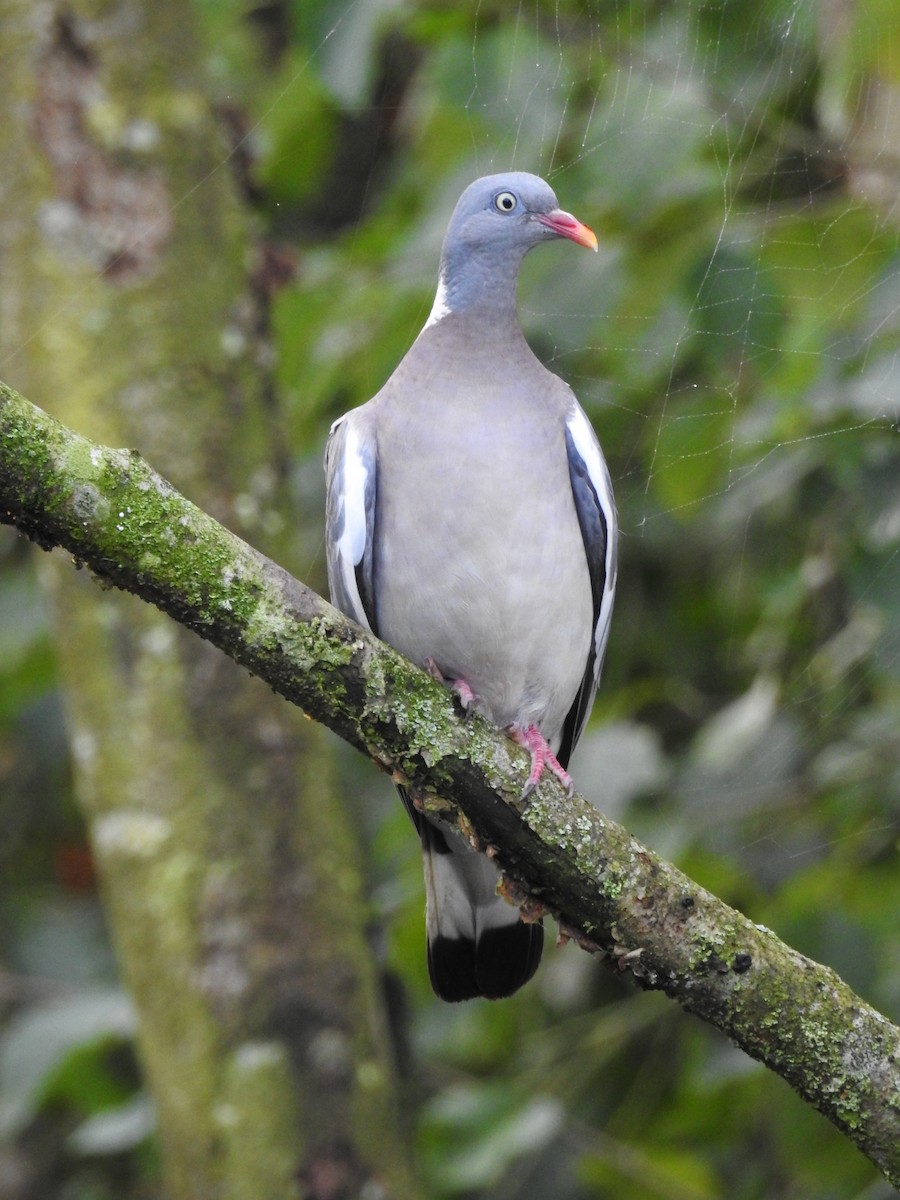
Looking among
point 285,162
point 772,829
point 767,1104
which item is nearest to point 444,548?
point 772,829

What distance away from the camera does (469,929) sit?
2764 millimetres

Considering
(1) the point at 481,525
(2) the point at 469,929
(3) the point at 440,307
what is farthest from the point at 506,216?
(2) the point at 469,929

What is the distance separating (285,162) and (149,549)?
2646 millimetres

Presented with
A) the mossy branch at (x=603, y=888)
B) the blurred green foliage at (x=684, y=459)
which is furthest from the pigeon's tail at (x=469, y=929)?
the mossy branch at (x=603, y=888)

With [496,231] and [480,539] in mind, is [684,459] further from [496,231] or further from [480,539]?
[480,539]

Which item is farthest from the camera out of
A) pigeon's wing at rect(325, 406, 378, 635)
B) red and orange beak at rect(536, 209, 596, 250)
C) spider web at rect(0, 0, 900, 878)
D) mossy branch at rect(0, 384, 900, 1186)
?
spider web at rect(0, 0, 900, 878)

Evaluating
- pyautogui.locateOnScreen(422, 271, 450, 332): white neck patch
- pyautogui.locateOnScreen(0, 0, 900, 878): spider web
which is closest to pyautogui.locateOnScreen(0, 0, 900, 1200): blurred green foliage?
pyautogui.locateOnScreen(0, 0, 900, 878): spider web

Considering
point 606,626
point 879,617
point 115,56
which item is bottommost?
point 606,626

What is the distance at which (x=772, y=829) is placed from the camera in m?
3.38

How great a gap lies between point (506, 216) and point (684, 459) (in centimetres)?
71

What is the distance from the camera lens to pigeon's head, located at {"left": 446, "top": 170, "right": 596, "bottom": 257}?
2773 mm

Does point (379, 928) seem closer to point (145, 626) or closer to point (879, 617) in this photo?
point (145, 626)

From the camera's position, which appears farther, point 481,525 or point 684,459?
point 684,459

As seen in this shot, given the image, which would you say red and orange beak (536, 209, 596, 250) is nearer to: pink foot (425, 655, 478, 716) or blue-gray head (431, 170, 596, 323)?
blue-gray head (431, 170, 596, 323)
